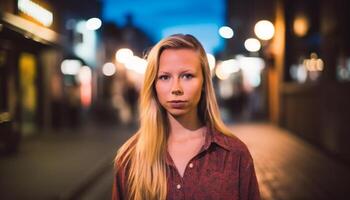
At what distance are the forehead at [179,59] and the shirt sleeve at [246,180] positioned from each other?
0.49 meters

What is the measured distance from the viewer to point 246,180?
2441 millimetres

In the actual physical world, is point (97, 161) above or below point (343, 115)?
below

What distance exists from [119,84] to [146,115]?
39.9 metres

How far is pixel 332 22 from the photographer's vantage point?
43.8 ft

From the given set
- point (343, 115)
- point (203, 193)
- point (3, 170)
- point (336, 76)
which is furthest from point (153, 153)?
point (336, 76)

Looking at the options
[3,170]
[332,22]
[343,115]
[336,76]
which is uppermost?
[332,22]

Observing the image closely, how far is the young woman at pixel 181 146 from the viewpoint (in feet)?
7.86

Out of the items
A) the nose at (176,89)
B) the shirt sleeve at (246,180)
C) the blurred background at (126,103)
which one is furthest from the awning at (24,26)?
the shirt sleeve at (246,180)

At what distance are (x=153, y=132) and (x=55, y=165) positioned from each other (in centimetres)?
951

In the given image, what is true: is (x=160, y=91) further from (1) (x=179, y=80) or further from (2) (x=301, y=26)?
(2) (x=301, y=26)

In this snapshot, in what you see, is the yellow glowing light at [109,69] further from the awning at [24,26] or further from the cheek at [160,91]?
the cheek at [160,91]

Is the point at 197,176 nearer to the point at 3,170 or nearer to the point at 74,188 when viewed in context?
the point at 74,188

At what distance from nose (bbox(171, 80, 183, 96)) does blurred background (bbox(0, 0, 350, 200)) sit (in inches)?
18.0

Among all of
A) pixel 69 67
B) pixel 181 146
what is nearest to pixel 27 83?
pixel 69 67
